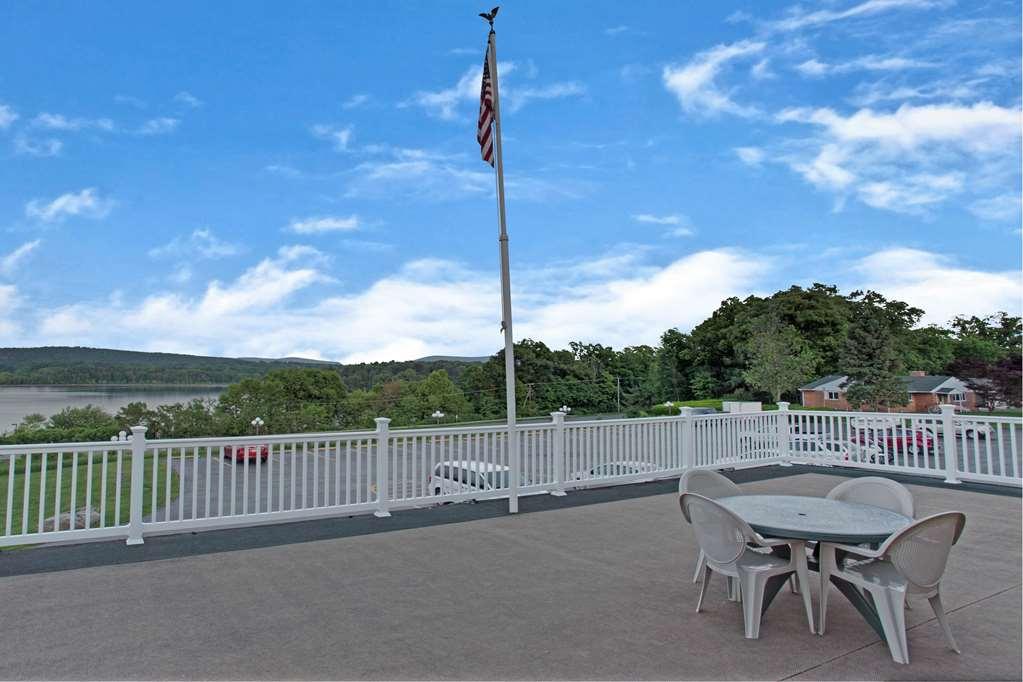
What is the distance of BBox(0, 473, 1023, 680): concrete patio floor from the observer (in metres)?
2.57

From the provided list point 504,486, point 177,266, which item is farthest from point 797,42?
point 177,266

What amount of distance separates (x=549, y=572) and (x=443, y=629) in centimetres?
115

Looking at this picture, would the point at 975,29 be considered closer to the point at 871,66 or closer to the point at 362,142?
the point at 871,66

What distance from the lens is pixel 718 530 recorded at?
294 centimetres

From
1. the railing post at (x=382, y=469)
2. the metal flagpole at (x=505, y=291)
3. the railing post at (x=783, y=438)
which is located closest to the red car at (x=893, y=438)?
the railing post at (x=783, y=438)

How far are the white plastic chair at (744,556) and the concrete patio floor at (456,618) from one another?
6.7 inches

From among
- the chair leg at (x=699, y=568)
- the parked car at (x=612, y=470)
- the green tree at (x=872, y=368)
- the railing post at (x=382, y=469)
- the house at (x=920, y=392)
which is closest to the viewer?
the chair leg at (x=699, y=568)

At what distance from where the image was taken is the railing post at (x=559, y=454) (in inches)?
272

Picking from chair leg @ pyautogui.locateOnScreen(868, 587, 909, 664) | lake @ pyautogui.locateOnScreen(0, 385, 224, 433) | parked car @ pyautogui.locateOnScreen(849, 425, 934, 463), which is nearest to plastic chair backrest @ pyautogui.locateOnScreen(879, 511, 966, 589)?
chair leg @ pyautogui.locateOnScreen(868, 587, 909, 664)

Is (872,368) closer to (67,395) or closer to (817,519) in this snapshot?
(817,519)

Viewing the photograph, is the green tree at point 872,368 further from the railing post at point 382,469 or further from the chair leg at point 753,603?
the chair leg at point 753,603

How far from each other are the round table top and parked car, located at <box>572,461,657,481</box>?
3.66m

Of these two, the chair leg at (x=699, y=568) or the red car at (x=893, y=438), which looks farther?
the red car at (x=893, y=438)

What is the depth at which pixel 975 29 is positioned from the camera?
8.02 m
